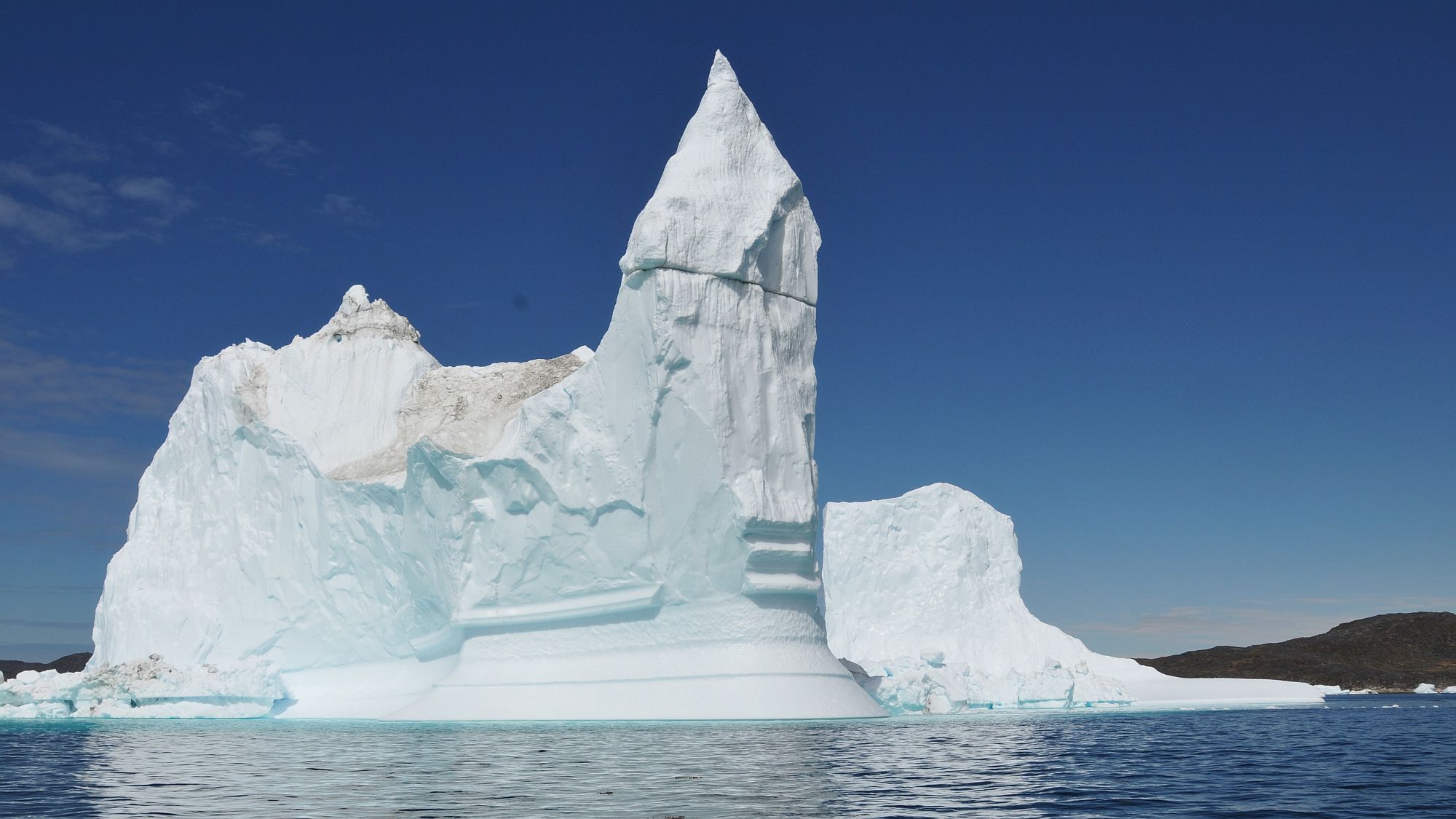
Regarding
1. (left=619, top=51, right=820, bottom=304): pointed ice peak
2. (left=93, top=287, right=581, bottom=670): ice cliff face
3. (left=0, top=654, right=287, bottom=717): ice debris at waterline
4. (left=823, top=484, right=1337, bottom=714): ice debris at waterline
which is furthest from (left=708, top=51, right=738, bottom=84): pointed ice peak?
(left=823, top=484, right=1337, bottom=714): ice debris at waterline

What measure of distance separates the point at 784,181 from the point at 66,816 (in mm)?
15709

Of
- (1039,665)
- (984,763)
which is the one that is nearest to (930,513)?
(1039,665)

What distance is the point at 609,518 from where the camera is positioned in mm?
21109

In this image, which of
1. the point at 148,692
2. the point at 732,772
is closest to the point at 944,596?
the point at 148,692

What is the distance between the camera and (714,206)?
20.7 meters

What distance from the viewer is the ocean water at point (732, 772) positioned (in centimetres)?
908

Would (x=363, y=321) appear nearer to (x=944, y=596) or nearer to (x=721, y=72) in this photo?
(x=721, y=72)

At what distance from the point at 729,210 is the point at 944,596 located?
22664mm

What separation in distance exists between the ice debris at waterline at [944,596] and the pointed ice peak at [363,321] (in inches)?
683

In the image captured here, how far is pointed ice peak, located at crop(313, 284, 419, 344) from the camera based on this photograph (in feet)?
95.5

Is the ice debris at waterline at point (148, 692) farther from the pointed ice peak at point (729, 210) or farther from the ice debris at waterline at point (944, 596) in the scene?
the ice debris at waterline at point (944, 596)

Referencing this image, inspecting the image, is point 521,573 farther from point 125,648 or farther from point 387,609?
point 125,648

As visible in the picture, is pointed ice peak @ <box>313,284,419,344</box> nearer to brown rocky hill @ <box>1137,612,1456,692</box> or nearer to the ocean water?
the ocean water

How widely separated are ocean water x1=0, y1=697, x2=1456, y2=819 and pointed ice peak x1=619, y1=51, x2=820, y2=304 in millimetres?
7566
